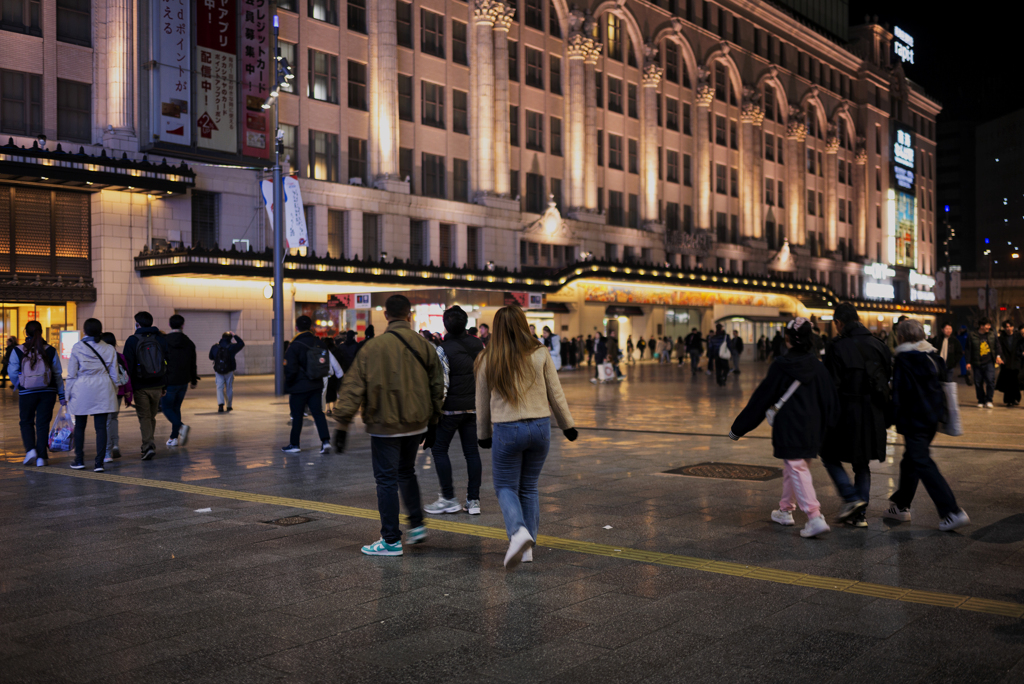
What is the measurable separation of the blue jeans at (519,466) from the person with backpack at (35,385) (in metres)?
7.77

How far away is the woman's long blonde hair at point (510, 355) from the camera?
629 centimetres

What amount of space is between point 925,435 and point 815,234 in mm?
73343

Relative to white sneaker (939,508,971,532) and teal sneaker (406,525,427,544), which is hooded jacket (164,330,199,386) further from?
white sneaker (939,508,971,532)

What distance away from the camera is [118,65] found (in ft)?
105

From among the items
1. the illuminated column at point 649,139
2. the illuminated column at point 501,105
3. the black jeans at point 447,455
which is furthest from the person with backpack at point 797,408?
the illuminated column at point 649,139

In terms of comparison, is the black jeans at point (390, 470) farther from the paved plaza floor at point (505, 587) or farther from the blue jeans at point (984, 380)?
the blue jeans at point (984, 380)

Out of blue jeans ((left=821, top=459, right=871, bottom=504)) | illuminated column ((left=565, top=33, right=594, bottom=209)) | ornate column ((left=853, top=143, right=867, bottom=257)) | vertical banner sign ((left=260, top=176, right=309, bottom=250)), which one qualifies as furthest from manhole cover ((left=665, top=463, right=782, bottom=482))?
ornate column ((left=853, top=143, right=867, bottom=257))

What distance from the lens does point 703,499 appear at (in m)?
8.90

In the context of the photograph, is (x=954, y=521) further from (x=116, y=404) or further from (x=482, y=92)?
(x=482, y=92)

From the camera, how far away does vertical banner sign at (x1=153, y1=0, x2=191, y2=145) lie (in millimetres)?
32312

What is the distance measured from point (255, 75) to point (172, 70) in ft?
11.9

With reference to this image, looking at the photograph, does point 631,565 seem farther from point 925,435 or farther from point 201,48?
point 201,48

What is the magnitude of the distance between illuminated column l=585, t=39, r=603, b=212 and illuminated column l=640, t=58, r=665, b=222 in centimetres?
546

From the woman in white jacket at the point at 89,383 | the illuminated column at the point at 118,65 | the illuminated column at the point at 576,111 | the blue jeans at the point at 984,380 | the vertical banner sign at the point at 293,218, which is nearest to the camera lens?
the woman in white jacket at the point at 89,383
